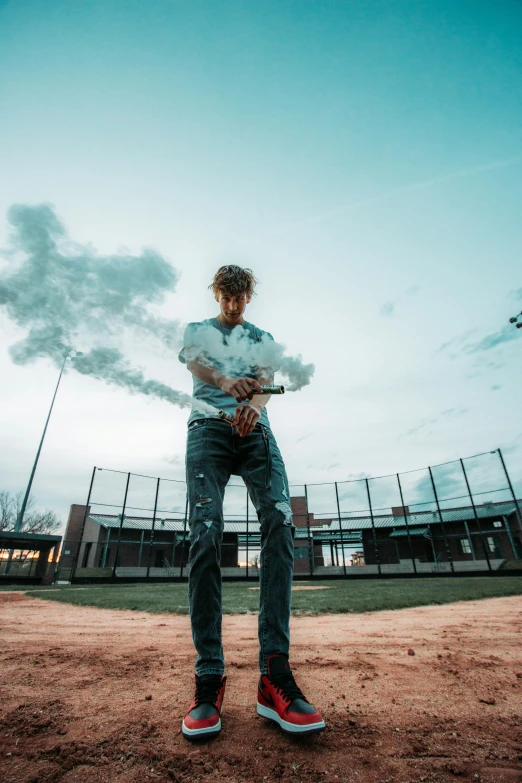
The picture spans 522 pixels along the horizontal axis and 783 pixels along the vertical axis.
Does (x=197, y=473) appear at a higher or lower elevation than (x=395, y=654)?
higher

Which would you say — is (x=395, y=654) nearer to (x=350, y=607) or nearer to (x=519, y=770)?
(x=519, y=770)

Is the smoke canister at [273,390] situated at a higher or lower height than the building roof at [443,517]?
lower

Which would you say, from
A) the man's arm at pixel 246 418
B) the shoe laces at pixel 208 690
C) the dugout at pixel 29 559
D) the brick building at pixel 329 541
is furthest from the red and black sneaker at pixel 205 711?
the brick building at pixel 329 541

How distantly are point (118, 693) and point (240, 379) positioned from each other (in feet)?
4.89

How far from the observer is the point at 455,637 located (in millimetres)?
2791

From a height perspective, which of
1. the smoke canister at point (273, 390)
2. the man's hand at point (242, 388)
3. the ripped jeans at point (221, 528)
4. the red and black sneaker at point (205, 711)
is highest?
the smoke canister at point (273, 390)

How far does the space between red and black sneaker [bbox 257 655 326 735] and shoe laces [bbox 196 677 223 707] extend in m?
0.17

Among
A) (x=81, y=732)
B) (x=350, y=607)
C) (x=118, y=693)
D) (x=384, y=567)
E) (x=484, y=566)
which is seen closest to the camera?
(x=81, y=732)

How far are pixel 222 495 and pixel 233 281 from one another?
4.06 ft

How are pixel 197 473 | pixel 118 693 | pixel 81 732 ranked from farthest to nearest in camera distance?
1. pixel 197 473
2. pixel 118 693
3. pixel 81 732

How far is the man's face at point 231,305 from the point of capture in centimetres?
219

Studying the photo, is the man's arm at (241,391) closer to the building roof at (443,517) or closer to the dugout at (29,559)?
the dugout at (29,559)

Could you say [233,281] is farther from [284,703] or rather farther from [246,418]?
[284,703]

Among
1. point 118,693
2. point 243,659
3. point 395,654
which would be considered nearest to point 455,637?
point 395,654
